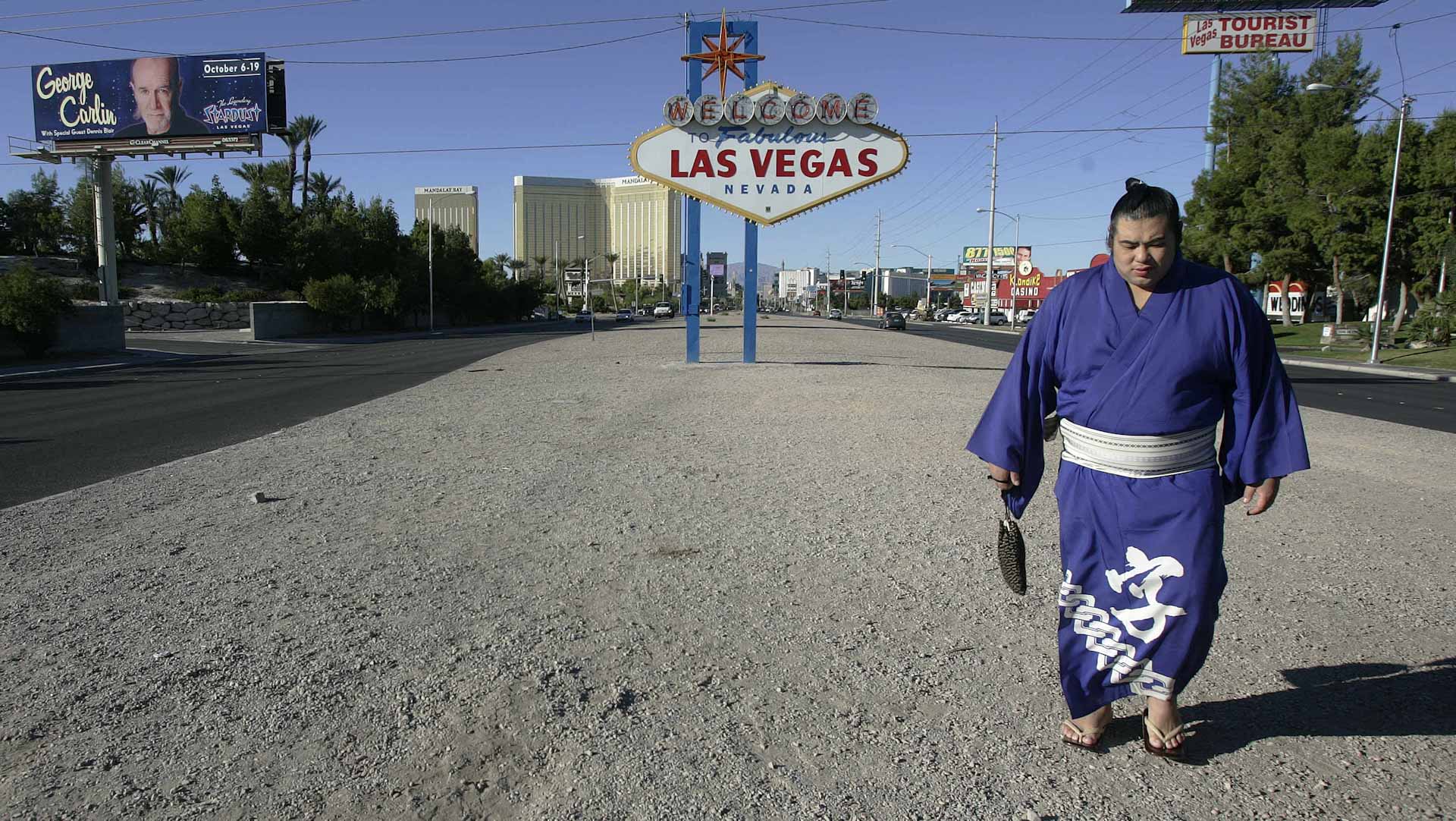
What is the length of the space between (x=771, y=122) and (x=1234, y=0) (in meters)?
45.4

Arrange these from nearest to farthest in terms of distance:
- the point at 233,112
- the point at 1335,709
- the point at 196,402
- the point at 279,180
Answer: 1. the point at 1335,709
2. the point at 196,402
3. the point at 233,112
4. the point at 279,180

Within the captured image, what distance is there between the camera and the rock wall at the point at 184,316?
134ft

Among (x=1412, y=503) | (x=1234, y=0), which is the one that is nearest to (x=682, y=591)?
(x=1412, y=503)

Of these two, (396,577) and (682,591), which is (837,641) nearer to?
(682,591)

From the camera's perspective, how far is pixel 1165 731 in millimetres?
2904

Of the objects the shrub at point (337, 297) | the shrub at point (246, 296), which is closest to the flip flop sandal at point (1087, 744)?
the shrub at point (337, 297)

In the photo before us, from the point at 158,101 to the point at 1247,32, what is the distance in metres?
53.8

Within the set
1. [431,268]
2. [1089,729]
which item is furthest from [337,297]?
[1089,729]

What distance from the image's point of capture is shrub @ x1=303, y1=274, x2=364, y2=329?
44000 mm

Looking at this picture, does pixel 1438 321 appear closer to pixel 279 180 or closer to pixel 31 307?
pixel 31 307

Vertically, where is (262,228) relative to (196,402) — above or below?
above

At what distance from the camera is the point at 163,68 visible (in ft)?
117

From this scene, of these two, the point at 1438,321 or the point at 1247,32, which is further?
the point at 1247,32

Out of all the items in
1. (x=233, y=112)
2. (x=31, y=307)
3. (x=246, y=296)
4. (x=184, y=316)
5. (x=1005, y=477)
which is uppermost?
(x=233, y=112)
